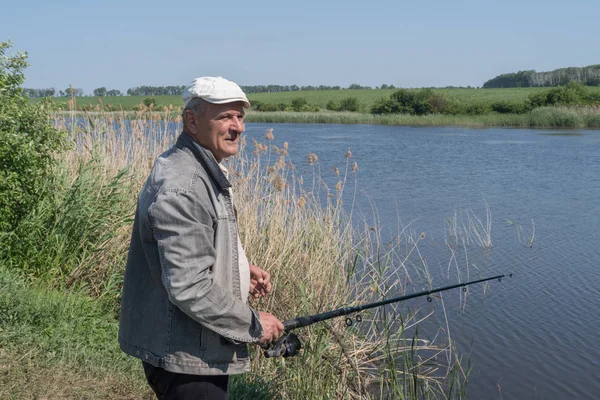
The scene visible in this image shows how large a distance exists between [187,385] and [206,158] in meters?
0.73

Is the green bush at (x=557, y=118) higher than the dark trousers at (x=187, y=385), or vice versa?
the dark trousers at (x=187, y=385)

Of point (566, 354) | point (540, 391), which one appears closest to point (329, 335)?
point (540, 391)

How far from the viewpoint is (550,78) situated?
97.5 meters

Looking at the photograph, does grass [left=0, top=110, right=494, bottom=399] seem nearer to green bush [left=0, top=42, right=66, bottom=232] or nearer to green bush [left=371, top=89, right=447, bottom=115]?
green bush [left=0, top=42, right=66, bottom=232]

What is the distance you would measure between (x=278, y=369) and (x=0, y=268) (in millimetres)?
2102

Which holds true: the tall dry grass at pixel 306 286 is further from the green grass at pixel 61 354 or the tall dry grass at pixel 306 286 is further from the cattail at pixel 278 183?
the green grass at pixel 61 354

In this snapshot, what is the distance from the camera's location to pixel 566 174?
18.1m

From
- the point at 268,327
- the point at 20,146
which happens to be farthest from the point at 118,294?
the point at 268,327

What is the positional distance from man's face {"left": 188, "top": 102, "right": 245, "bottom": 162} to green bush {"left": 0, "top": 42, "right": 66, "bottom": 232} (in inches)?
138

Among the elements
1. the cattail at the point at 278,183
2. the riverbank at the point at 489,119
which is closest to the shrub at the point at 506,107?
the riverbank at the point at 489,119

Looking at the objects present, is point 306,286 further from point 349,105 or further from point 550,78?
point 550,78

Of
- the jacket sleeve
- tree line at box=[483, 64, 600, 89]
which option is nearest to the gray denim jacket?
the jacket sleeve

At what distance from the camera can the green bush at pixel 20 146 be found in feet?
18.0

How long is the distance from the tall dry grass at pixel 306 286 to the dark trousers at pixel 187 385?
2063 mm
